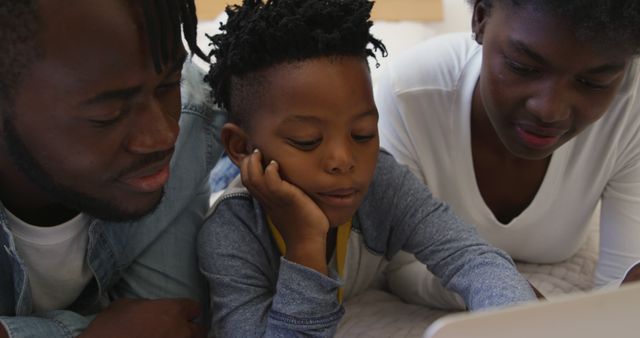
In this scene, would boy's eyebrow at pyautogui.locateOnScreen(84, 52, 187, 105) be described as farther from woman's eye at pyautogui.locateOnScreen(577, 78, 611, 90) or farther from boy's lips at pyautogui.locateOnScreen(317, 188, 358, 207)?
woman's eye at pyautogui.locateOnScreen(577, 78, 611, 90)

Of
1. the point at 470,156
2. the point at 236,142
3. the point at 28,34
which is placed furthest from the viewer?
the point at 470,156

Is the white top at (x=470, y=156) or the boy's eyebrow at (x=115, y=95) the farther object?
the white top at (x=470, y=156)

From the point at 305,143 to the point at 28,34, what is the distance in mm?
337

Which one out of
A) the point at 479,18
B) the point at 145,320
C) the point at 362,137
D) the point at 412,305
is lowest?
the point at 412,305

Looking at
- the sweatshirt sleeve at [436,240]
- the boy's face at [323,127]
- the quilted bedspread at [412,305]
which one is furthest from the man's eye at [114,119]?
the quilted bedspread at [412,305]

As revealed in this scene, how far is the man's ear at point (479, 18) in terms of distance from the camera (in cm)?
101

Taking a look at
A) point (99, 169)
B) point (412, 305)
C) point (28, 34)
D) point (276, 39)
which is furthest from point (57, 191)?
point (412, 305)

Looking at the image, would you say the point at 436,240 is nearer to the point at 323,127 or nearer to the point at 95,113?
the point at 323,127

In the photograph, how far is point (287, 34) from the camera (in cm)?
87

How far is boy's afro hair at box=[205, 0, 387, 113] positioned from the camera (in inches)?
34.3

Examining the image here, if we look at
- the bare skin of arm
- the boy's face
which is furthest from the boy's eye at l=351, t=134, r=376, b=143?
the bare skin of arm

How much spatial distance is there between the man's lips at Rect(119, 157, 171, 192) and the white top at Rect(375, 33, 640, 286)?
43 cm

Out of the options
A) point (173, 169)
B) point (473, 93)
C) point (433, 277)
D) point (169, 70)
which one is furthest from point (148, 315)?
point (473, 93)

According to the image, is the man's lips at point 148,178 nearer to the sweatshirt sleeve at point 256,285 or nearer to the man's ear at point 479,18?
the sweatshirt sleeve at point 256,285
